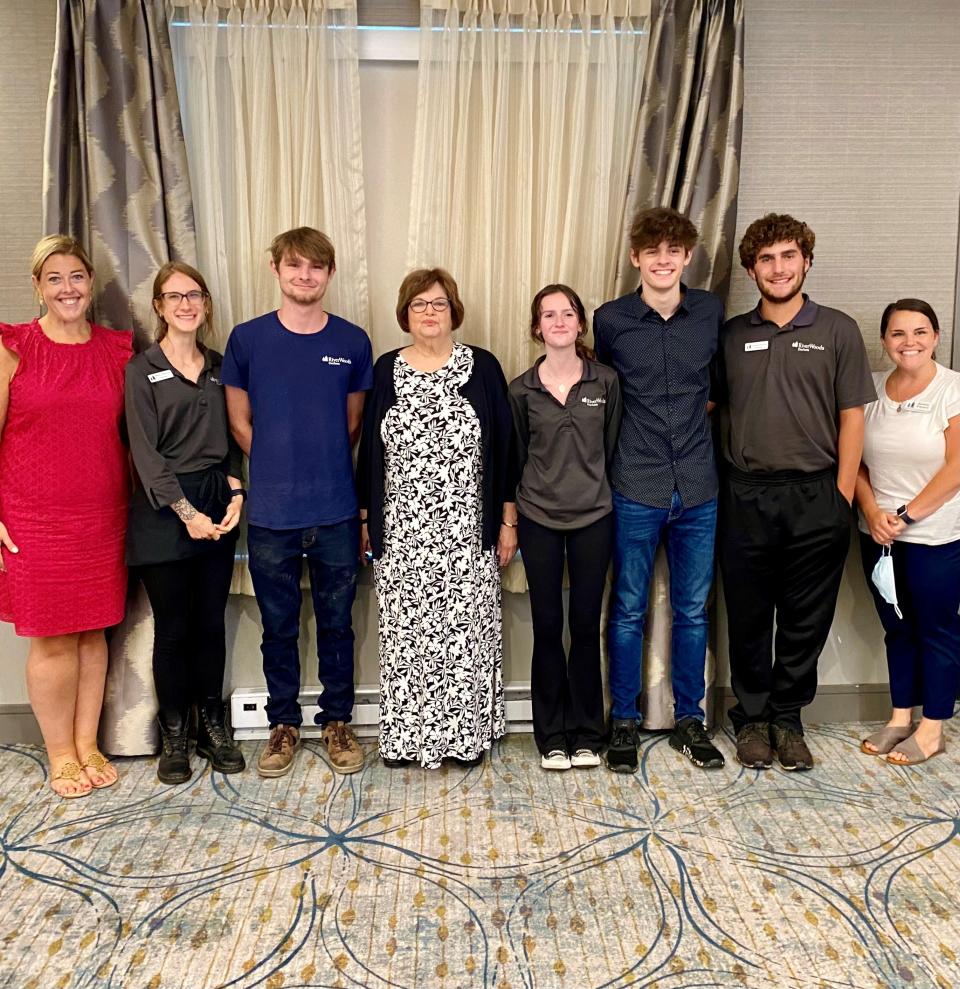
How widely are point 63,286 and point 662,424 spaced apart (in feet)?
6.23

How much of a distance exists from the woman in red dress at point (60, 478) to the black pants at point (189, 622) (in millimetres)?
157

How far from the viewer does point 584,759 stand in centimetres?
301

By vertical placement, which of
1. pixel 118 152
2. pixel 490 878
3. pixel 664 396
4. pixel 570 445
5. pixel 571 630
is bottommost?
pixel 490 878

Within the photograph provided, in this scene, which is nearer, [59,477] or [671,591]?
[59,477]

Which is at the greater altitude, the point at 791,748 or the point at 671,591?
the point at 671,591

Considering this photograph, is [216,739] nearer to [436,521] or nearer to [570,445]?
[436,521]

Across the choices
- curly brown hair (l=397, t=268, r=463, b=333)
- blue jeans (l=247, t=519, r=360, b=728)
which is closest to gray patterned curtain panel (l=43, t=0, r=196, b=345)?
curly brown hair (l=397, t=268, r=463, b=333)

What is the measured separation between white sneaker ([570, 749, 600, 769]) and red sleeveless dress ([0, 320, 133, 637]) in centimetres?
163

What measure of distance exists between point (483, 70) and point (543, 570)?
1.69 meters

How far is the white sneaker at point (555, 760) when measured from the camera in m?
2.99

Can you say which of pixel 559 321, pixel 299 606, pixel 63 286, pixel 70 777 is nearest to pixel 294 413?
pixel 299 606

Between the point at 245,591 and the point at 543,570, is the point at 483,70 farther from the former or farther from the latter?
the point at 245,591

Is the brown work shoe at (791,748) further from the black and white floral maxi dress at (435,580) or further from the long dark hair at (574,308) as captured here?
the long dark hair at (574,308)

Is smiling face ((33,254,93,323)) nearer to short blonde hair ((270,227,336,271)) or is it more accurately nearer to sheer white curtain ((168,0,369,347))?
sheer white curtain ((168,0,369,347))
